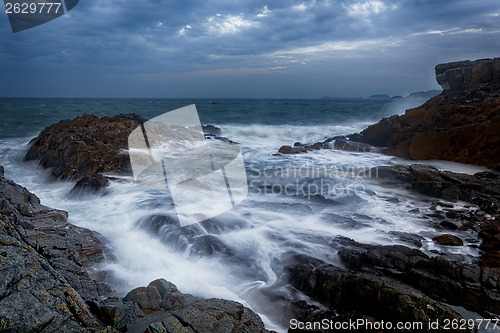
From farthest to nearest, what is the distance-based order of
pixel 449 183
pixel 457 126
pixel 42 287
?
pixel 457 126
pixel 449 183
pixel 42 287

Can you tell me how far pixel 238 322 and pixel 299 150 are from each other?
1218cm

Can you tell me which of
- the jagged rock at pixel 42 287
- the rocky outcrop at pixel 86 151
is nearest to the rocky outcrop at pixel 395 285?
the jagged rock at pixel 42 287

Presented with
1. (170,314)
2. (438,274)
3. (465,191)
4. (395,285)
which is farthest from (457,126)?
(170,314)

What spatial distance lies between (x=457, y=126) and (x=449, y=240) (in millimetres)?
7745

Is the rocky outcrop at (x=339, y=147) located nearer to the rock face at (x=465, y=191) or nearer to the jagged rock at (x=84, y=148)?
the rock face at (x=465, y=191)

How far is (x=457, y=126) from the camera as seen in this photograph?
11.4 m

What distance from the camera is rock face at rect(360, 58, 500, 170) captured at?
10.6 metres

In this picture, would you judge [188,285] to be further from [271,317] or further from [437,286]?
[437,286]

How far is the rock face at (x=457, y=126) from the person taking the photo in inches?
416

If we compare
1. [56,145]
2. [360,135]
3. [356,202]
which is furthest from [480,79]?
[56,145]

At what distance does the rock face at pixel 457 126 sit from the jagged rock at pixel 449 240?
5.89 meters

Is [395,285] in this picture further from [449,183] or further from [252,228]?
[449,183]

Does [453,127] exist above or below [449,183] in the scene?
above

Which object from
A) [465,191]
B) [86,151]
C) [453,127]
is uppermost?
[453,127]
